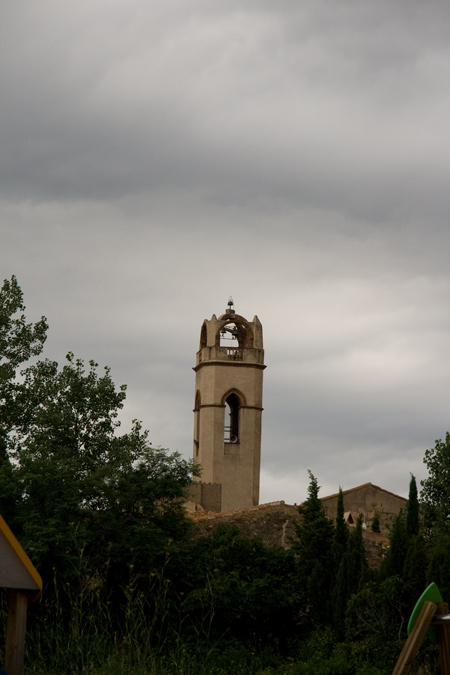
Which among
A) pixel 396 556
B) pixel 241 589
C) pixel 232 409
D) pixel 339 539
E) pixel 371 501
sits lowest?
pixel 241 589

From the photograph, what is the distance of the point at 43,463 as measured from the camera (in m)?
20.2

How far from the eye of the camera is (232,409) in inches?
1724

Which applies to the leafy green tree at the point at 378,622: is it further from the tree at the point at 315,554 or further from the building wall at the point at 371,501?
the building wall at the point at 371,501

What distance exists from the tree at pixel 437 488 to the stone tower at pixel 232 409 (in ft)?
57.1

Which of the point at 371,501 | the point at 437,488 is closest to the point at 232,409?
the point at 371,501

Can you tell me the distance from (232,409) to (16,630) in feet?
122

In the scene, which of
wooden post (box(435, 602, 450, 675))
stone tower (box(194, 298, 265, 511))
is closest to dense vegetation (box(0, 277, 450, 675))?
wooden post (box(435, 602, 450, 675))

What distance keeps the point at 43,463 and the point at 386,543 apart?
8.01 metres

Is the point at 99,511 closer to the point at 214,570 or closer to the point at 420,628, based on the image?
the point at 214,570

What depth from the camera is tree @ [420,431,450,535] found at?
24875 millimetres

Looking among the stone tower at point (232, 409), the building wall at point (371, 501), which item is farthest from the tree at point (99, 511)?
the stone tower at point (232, 409)

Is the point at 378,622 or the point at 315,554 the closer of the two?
the point at 378,622

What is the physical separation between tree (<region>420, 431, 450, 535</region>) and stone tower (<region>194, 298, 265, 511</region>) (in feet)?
57.1

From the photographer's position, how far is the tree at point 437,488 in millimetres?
24875
